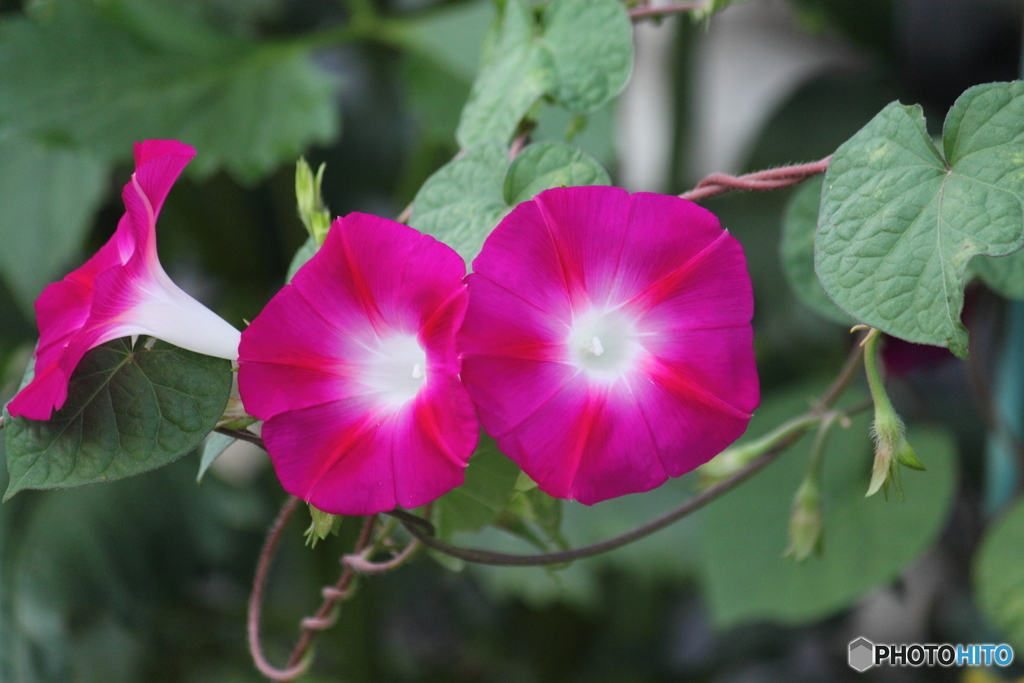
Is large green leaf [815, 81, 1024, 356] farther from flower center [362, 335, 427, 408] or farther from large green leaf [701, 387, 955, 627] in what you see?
large green leaf [701, 387, 955, 627]

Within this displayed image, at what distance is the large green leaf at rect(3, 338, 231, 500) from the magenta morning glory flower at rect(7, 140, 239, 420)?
11mm

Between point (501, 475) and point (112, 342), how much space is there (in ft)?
0.50

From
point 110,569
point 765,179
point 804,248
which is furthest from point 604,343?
point 110,569

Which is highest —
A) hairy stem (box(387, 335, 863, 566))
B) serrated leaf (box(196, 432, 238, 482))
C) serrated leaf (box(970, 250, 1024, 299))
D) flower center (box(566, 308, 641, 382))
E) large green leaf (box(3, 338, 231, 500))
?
flower center (box(566, 308, 641, 382))

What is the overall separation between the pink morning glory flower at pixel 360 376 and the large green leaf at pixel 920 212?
0.44ft

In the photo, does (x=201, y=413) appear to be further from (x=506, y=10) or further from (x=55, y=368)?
(x=506, y=10)

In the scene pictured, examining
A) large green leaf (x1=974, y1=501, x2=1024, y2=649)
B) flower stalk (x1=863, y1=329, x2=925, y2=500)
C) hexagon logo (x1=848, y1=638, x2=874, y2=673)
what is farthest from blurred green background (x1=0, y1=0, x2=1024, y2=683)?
flower stalk (x1=863, y1=329, x2=925, y2=500)

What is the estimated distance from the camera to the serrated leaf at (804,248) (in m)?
0.44

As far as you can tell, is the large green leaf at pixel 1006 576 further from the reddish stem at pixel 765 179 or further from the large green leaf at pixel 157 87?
the large green leaf at pixel 157 87

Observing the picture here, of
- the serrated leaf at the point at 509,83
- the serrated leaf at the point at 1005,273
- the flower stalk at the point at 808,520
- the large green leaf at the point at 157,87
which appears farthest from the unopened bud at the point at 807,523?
the large green leaf at the point at 157,87

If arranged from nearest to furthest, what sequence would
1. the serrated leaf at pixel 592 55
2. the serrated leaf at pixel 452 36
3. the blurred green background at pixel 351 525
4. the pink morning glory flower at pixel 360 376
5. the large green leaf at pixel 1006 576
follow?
the pink morning glory flower at pixel 360 376
the serrated leaf at pixel 592 55
the large green leaf at pixel 1006 576
the blurred green background at pixel 351 525
the serrated leaf at pixel 452 36

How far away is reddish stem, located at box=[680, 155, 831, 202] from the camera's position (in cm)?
31

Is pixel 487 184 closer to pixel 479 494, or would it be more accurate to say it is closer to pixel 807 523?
pixel 479 494

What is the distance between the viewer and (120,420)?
0.94ft
